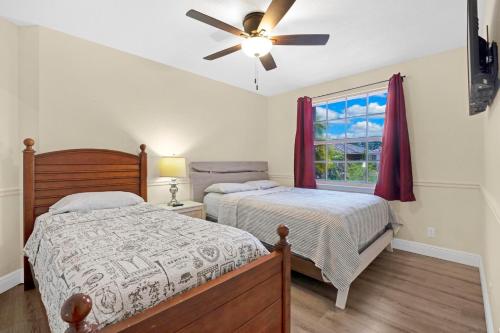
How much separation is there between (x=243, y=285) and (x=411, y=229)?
2.96 meters

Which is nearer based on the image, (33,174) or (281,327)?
(281,327)

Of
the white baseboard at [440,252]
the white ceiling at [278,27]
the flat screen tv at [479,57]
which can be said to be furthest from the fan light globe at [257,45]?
the white baseboard at [440,252]

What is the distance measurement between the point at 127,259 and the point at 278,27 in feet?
7.87

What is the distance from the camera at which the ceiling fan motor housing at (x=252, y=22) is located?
208 cm

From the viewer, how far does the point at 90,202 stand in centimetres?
217

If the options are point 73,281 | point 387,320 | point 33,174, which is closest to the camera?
point 73,281

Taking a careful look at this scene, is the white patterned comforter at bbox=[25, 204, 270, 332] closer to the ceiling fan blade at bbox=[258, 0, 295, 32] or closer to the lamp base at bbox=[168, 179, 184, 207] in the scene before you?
the lamp base at bbox=[168, 179, 184, 207]

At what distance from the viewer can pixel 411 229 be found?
10.3 ft

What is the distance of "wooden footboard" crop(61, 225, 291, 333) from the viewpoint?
0.75m

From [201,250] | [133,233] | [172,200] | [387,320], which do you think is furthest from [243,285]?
[172,200]

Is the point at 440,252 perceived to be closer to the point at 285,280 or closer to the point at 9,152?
the point at 285,280

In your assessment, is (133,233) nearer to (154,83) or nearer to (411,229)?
(154,83)

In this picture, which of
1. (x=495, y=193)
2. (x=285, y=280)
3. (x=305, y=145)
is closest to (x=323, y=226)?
(x=285, y=280)

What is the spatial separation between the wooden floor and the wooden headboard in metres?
0.55
